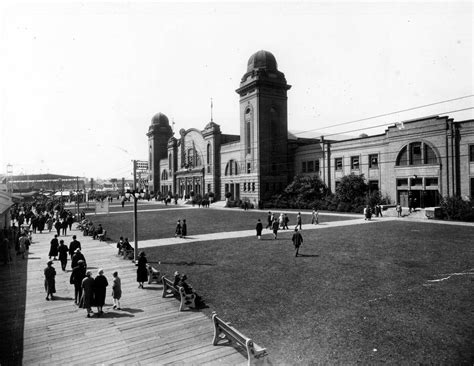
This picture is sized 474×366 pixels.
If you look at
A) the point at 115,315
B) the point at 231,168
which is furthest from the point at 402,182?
the point at 115,315

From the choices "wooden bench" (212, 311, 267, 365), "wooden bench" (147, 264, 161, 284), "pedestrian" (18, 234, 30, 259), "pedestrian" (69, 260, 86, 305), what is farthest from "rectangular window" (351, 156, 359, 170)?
"wooden bench" (212, 311, 267, 365)

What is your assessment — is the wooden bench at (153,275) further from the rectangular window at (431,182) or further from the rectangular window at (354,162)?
the rectangular window at (354,162)

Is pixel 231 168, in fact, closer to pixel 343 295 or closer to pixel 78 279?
pixel 78 279

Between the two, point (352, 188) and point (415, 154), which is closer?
point (415, 154)

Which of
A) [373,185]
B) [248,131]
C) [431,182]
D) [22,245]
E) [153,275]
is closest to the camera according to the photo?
[153,275]

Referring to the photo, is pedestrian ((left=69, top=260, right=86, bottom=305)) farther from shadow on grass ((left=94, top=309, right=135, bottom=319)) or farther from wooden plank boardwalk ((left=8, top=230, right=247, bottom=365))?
shadow on grass ((left=94, top=309, right=135, bottom=319))

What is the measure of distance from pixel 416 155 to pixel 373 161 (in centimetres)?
603

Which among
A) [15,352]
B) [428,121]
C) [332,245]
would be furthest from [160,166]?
[15,352]

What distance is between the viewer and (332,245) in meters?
19.1

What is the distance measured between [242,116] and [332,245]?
3983cm

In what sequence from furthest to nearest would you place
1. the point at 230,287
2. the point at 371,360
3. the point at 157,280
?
the point at 157,280 < the point at 230,287 < the point at 371,360

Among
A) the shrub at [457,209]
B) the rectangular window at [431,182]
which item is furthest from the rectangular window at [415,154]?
the shrub at [457,209]

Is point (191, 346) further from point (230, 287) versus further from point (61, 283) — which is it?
point (61, 283)

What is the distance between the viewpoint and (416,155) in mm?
36938
